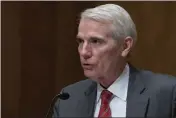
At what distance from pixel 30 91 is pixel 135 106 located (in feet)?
4.44

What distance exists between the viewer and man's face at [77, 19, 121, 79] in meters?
1.86

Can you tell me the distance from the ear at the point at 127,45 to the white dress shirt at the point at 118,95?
0.10m

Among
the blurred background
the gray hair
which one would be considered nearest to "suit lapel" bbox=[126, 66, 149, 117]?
the gray hair

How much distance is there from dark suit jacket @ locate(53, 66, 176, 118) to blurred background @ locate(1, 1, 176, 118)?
98cm

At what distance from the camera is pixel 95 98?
1977 mm

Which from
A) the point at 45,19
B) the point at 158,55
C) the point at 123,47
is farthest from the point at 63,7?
the point at 123,47

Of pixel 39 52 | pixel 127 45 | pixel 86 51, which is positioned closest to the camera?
pixel 86 51

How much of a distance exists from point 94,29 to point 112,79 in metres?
0.27

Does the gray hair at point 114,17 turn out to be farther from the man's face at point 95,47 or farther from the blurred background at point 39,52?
the blurred background at point 39,52

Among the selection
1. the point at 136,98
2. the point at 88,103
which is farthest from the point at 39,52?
the point at 136,98

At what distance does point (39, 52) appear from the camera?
121 inches

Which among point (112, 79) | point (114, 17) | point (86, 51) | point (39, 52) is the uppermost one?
point (114, 17)

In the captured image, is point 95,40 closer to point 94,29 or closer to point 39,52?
point 94,29

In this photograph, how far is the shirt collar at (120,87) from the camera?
1.94 metres
